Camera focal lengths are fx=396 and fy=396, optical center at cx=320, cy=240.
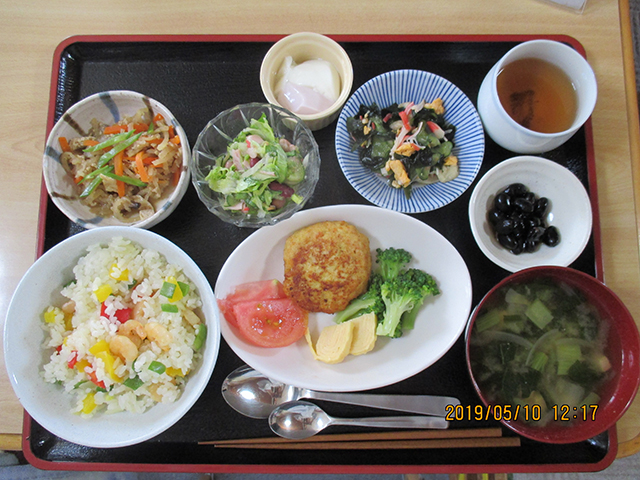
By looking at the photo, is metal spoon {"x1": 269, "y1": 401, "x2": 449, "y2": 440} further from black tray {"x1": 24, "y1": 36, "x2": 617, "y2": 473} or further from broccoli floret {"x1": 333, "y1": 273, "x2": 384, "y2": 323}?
broccoli floret {"x1": 333, "y1": 273, "x2": 384, "y2": 323}

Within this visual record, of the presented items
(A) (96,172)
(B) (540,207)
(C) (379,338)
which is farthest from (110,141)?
(B) (540,207)

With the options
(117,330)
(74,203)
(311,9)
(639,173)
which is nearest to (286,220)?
(117,330)

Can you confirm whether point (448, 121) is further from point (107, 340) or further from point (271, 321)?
point (107, 340)

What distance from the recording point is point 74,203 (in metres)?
1.70

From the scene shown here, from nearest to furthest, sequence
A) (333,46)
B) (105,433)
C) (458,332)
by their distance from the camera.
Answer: (105,433)
(458,332)
(333,46)

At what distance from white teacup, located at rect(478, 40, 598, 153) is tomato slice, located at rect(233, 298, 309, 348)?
1.16 metres

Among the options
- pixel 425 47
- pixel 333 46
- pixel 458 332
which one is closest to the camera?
pixel 458 332

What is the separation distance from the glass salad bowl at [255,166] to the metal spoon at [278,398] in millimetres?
674

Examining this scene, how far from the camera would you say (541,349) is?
1.62 metres

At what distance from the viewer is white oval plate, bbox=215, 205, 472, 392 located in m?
1.62

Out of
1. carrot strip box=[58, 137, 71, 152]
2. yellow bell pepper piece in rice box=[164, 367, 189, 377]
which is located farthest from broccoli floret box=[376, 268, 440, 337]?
carrot strip box=[58, 137, 71, 152]

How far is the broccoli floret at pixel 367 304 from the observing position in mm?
1707

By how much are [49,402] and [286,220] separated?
3.83 feet

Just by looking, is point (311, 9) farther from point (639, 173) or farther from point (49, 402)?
point (49, 402)
